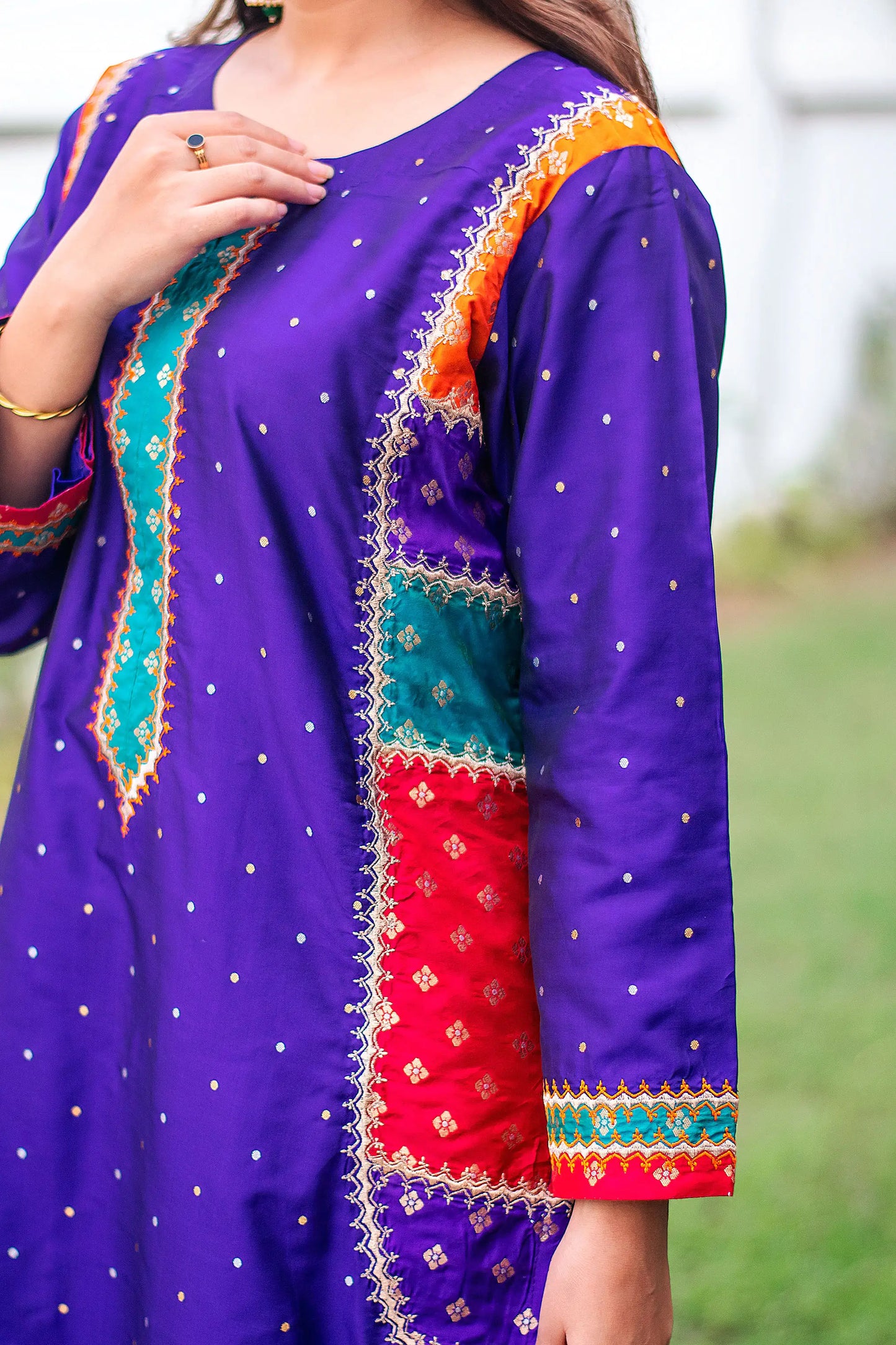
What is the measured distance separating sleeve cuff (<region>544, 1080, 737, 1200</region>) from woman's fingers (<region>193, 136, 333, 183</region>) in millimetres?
577

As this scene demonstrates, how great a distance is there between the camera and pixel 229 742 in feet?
2.71

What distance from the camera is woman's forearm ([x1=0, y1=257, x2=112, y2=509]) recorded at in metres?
0.85

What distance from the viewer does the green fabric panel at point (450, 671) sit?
0.81 metres

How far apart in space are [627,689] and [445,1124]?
29 centimetres

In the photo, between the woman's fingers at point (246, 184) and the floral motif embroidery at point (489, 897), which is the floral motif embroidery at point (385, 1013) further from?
the woman's fingers at point (246, 184)

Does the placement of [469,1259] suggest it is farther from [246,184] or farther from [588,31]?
[588,31]

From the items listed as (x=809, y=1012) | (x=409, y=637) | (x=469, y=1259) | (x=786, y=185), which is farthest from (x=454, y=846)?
(x=786, y=185)

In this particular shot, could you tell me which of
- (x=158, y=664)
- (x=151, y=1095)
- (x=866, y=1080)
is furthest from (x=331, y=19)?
(x=866, y=1080)

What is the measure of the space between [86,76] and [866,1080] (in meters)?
3.92

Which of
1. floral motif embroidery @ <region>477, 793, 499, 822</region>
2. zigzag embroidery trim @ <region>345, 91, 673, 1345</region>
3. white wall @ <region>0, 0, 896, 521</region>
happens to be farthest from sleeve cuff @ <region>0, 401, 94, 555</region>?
white wall @ <region>0, 0, 896, 521</region>

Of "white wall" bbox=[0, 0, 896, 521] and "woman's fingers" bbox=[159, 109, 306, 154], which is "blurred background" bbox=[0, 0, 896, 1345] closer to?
"white wall" bbox=[0, 0, 896, 521]

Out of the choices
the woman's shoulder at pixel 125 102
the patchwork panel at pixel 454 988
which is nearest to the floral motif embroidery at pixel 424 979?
the patchwork panel at pixel 454 988

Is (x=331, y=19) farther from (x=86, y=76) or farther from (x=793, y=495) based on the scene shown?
(x=793, y=495)

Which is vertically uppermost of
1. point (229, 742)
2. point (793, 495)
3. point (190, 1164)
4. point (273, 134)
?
point (273, 134)
